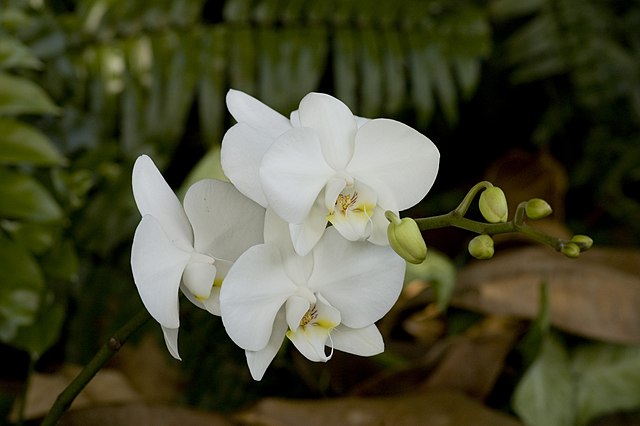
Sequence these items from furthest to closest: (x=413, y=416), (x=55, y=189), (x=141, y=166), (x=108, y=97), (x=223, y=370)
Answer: (x=108, y=97), (x=223, y=370), (x=55, y=189), (x=413, y=416), (x=141, y=166)

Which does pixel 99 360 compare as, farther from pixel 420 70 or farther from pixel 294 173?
pixel 420 70

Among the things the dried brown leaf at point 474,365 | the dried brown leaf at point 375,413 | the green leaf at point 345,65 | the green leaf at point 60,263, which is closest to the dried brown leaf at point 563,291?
the dried brown leaf at point 474,365

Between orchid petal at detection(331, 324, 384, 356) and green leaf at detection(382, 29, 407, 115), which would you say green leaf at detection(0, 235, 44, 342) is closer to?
orchid petal at detection(331, 324, 384, 356)

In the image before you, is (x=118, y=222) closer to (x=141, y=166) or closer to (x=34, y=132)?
(x=34, y=132)

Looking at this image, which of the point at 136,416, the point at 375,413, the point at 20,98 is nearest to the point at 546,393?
the point at 375,413

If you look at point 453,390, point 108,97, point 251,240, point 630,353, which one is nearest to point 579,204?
point 630,353

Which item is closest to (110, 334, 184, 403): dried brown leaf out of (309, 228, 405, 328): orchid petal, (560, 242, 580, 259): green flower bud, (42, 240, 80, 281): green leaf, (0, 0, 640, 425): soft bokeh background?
(0, 0, 640, 425): soft bokeh background
